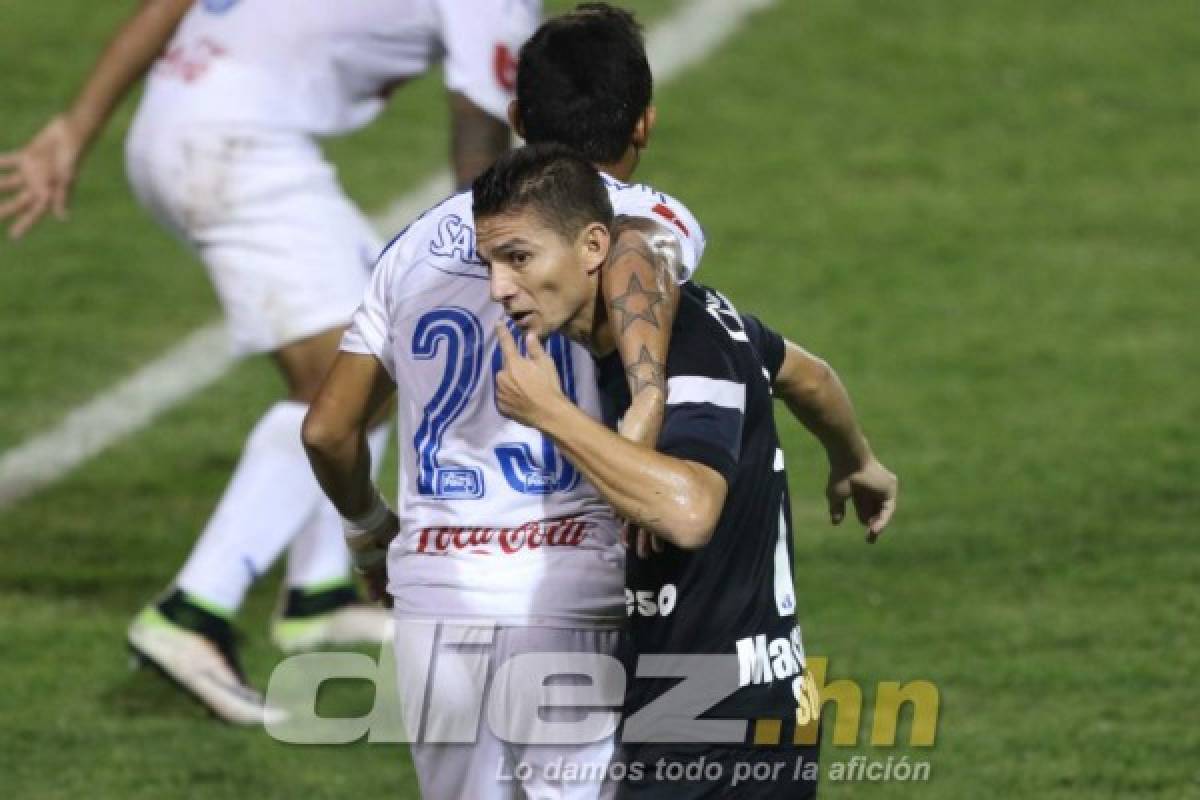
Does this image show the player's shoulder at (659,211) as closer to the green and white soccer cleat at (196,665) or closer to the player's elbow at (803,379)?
the player's elbow at (803,379)

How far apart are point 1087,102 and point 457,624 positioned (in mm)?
8887

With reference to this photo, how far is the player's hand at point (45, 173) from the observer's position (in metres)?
6.36

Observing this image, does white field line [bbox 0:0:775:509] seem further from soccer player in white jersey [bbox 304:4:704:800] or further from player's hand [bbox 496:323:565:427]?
player's hand [bbox 496:323:565:427]

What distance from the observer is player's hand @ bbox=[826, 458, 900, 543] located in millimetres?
4457

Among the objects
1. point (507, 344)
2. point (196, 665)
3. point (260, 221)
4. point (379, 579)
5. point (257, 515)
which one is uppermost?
→ point (507, 344)

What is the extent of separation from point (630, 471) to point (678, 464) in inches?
3.3

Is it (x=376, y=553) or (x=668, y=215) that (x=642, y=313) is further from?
(x=376, y=553)

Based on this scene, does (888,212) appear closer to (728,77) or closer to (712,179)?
(712,179)

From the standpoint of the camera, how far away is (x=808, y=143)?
39.4ft

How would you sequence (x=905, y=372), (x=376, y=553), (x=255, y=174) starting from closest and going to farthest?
(x=376, y=553)
(x=255, y=174)
(x=905, y=372)

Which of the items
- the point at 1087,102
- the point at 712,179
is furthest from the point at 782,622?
the point at 1087,102

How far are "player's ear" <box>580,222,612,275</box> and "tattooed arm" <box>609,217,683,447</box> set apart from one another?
16 mm

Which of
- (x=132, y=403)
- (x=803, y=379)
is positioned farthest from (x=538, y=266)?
(x=132, y=403)

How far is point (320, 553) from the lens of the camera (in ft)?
22.4
